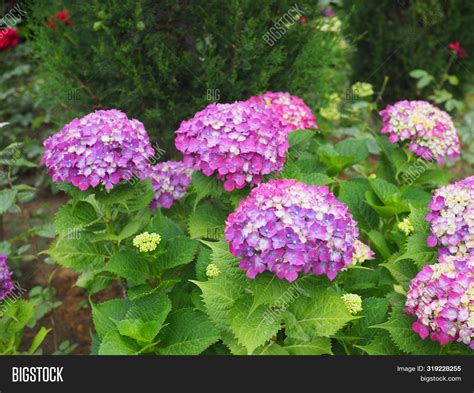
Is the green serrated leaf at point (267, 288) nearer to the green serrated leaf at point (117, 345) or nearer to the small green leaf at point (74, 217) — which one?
the green serrated leaf at point (117, 345)

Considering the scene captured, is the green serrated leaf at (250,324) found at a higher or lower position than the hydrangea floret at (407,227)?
higher

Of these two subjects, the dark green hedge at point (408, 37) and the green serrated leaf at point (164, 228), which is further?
the dark green hedge at point (408, 37)

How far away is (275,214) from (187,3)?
82.2 inches

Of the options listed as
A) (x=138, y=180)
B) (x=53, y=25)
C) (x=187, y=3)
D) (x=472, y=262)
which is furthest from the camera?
(x=53, y=25)

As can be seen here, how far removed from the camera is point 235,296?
2.12 m

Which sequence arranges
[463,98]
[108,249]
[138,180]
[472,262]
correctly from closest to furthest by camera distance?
[472,262] → [138,180] → [108,249] → [463,98]


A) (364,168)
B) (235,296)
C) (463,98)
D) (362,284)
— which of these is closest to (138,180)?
(235,296)

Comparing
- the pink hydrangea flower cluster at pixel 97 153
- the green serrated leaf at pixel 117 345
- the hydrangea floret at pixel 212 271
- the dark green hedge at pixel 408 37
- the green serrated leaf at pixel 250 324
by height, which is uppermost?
the pink hydrangea flower cluster at pixel 97 153

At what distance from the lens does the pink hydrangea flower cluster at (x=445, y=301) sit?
1848 mm

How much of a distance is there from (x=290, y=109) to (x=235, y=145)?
3.18ft

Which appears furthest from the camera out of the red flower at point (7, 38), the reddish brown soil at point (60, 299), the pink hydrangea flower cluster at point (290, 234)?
the red flower at point (7, 38)

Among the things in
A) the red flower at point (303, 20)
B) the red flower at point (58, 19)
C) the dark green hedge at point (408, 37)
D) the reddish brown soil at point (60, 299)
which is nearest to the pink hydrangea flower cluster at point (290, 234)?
the reddish brown soil at point (60, 299)

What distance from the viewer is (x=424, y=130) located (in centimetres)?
303

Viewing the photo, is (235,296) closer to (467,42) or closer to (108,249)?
(108,249)
